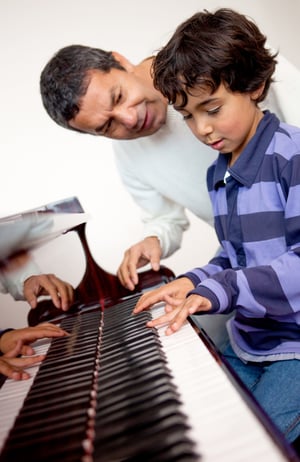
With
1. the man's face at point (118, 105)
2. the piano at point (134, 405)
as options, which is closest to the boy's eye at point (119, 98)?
the man's face at point (118, 105)

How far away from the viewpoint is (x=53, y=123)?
2.35m

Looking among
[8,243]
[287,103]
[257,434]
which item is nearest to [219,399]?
[257,434]

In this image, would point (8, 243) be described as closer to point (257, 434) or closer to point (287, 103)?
→ point (257, 434)

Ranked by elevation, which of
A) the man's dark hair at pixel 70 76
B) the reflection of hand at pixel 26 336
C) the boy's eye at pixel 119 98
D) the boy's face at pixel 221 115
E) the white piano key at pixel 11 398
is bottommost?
the white piano key at pixel 11 398

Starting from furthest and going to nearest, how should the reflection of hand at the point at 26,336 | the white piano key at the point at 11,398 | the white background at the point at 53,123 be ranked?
the white background at the point at 53,123 → the reflection of hand at the point at 26,336 → the white piano key at the point at 11,398

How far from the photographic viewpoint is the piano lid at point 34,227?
0.81m

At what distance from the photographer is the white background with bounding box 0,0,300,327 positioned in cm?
228

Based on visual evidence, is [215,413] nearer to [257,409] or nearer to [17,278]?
[257,409]

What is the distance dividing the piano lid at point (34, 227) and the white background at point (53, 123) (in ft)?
4.07

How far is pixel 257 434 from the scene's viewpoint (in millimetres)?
443

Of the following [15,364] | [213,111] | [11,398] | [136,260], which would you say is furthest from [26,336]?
[213,111]

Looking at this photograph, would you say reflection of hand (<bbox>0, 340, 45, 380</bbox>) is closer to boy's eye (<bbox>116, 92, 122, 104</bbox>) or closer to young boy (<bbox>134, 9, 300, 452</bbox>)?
young boy (<bbox>134, 9, 300, 452</bbox>)

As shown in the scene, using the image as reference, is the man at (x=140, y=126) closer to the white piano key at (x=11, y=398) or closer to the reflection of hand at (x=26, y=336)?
the reflection of hand at (x=26, y=336)

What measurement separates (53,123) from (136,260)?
1.43 metres
